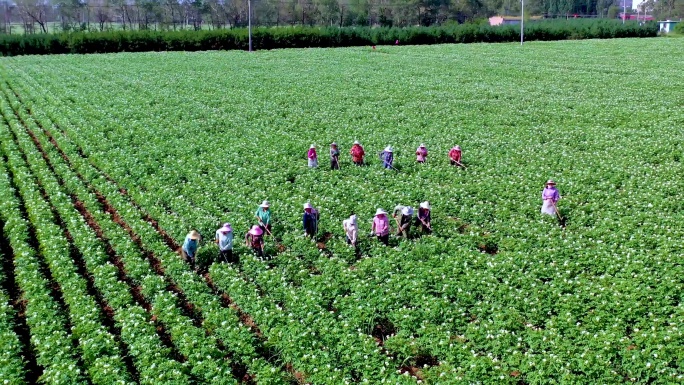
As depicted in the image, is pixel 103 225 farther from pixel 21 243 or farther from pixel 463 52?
pixel 463 52

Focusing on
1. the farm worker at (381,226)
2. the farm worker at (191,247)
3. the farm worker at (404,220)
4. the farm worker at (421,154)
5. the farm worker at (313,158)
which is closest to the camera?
the farm worker at (191,247)

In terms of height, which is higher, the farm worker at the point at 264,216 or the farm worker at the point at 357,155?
the farm worker at the point at 357,155

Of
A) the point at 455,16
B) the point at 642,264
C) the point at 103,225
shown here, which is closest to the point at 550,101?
the point at 642,264

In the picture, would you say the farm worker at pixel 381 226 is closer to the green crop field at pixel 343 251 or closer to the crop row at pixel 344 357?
the green crop field at pixel 343 251

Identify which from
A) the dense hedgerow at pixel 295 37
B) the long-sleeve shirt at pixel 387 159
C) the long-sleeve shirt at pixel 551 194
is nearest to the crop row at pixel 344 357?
the long-sleeve shirt at pixel 551 194

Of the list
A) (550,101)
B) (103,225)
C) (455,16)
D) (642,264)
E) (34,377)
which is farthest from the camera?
(455,16)

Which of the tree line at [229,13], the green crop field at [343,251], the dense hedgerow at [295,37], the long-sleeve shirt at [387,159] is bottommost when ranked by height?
the green crop field at [343,251]

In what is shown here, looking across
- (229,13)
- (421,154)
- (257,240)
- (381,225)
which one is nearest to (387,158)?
(421,154)
